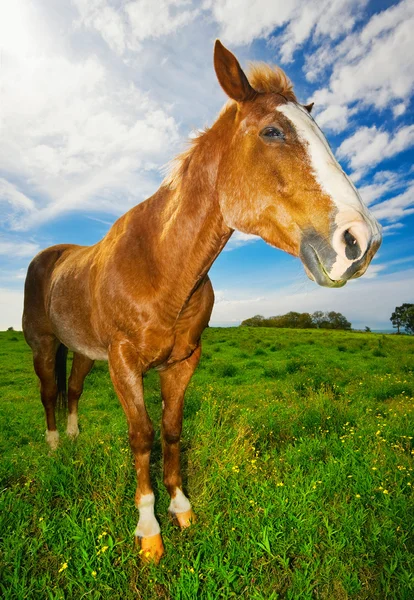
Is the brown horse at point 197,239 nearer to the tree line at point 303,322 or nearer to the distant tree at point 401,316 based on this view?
the tree line at point 303,322

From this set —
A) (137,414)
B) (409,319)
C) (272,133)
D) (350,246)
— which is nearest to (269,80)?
(272,133)

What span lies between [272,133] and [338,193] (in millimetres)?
640

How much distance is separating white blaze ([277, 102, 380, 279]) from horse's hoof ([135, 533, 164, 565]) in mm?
2348

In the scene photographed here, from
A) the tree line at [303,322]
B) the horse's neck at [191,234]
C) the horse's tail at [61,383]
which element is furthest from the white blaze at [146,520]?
the tree line at [303,322]

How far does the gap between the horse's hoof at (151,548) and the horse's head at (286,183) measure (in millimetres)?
2277

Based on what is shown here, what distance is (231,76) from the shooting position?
2.30 m

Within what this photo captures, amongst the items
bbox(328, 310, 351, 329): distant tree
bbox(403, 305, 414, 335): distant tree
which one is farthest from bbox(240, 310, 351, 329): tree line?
bbox(403, 305, 414, 335): distant tree

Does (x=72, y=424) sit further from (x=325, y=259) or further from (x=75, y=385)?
(x=325, y=259)

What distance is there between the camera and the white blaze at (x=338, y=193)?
1737mm

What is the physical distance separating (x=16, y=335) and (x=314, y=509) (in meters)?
19.8

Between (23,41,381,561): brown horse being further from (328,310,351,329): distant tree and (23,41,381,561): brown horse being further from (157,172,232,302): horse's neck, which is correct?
(328,310,351,329): distant tree

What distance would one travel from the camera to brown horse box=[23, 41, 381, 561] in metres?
1.91

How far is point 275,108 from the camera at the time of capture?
222cm

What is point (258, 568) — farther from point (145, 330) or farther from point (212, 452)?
point (145, 330)
